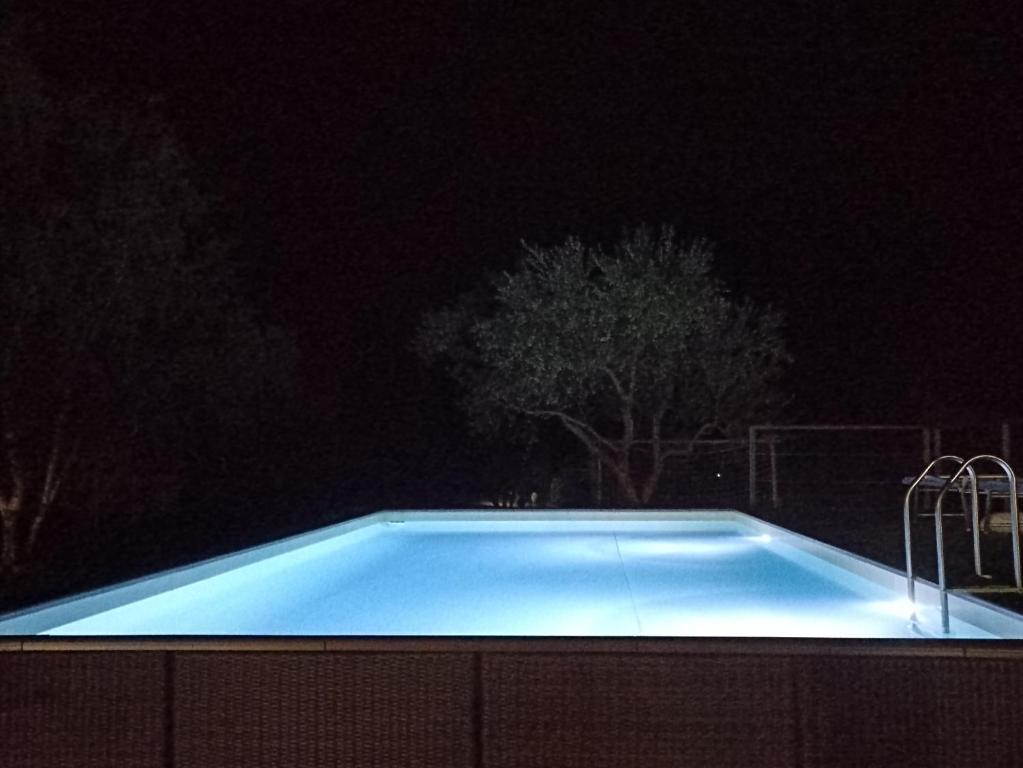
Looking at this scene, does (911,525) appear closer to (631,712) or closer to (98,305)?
(631,712)

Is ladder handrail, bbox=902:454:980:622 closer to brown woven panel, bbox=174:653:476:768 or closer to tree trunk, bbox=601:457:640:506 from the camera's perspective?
brown woven panel, bbox=174:653:476:768

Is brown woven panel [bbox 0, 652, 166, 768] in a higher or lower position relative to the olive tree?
lower

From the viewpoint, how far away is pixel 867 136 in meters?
16.2

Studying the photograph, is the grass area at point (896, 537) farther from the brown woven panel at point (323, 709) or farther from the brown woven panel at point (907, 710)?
the brown woven panel at point (323, 709)

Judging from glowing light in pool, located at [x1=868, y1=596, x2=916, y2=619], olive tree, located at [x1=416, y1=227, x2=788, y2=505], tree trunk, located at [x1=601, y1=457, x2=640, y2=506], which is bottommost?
glowing light in pool, located at [x1=868, y1=596, x2=916, y2=619]

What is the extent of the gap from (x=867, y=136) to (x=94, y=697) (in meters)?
15.7

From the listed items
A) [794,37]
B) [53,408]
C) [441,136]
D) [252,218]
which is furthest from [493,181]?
[53,408]

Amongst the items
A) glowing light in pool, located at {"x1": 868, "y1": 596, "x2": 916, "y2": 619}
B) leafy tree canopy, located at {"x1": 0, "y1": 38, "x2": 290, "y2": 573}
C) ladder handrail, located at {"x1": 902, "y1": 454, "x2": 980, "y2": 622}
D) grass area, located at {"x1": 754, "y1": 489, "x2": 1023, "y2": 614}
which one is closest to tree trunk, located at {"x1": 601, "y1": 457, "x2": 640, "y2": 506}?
grass area, located at {"x1": 754, "y1": 489, "x2": 1023, "y2": 614}

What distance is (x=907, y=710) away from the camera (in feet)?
9.22

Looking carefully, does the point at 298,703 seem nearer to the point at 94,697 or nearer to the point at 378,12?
the point at 94,697

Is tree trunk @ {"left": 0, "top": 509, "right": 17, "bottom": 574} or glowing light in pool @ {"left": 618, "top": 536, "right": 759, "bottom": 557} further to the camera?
tree trunk @ {"left": 0, "top": 509, "right": 17, "bottom": 574}

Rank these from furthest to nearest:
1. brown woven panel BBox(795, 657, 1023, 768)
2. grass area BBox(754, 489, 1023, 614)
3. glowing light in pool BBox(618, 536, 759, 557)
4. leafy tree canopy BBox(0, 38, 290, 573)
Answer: leafy tree canopy BBox(0, 38, 290, 573) → glowing light in pool BBox(618, 536, 759, 557) → grass area BBox(754, 489, 1023, 614) → brown woven panel BBox(795, 657, 1023, 768)

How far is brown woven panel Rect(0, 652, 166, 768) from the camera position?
2889mm

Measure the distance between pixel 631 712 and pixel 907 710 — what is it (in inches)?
29.5
